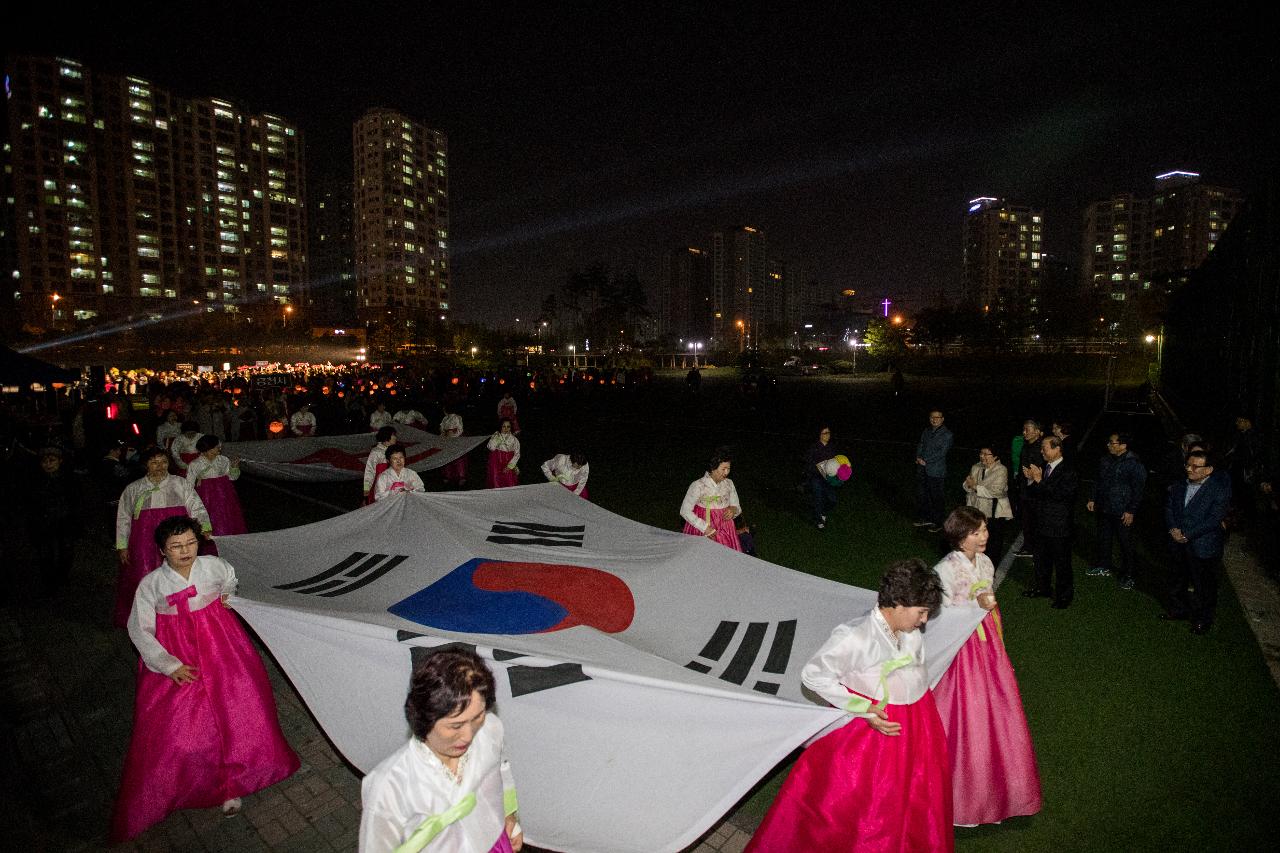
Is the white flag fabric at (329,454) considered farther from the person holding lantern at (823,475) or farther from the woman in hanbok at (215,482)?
the person holding lantern at (823,475)

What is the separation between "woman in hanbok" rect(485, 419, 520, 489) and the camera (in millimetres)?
11469

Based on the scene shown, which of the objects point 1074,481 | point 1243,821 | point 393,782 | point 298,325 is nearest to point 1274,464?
point 1074,481

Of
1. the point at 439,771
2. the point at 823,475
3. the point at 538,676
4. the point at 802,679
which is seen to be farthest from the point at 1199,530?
the point at 439,771

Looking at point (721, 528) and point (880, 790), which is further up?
point (721, 528)

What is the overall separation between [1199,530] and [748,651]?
4948 millimetres

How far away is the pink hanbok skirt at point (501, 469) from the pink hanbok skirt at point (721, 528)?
15.7 ft

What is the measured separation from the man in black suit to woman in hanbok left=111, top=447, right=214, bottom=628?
8301mm

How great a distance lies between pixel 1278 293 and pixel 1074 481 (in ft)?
22.2

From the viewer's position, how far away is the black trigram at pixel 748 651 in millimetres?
4441

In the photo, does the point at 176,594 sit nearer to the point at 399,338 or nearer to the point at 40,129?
the point at 399,338

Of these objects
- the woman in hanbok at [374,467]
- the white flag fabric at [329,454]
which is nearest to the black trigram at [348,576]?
the woman in hanbok at [374,467]

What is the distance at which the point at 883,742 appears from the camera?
334cm

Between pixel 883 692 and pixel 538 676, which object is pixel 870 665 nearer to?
pixel 883 692

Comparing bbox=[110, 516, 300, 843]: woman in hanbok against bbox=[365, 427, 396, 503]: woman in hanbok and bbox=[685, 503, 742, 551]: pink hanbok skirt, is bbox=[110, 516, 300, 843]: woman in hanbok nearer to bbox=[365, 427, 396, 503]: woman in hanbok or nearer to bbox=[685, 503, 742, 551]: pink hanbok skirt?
bbox=[685, 503, 742, 551]: pink hanbok skirt
